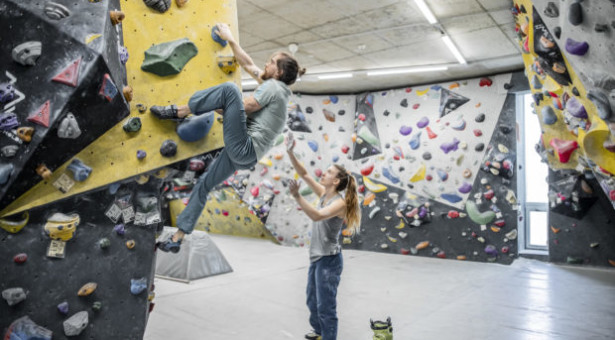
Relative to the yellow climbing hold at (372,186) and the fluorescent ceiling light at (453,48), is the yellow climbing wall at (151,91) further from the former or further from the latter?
the yellow climbing hold at (372,186)

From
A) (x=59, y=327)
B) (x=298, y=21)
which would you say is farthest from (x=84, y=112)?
(x=298, y=21)

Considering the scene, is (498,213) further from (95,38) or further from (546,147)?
(95,38)

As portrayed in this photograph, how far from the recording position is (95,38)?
1.82 meters

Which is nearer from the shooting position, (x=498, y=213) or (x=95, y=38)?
(x=95, y=38)

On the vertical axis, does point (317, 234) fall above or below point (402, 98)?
below

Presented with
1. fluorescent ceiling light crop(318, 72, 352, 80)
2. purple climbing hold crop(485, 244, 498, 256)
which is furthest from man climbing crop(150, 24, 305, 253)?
purple climbing hold crop(485, 244, 498, 256)

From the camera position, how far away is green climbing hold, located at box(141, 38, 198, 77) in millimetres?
2234

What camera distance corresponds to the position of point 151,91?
2277mm

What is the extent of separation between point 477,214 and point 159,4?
19.4 feet

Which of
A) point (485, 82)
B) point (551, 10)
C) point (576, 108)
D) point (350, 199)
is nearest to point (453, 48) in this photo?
point (485, 82)

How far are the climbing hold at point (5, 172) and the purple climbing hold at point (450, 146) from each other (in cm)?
630

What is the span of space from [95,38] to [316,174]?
627cm

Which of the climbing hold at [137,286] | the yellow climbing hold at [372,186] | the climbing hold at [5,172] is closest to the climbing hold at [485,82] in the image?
the yellow climbing hold at [372,186]

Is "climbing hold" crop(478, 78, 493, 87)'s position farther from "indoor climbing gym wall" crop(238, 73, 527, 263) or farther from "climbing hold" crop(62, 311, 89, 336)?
"climbing hold" crop(62, 311, 89, 336)
